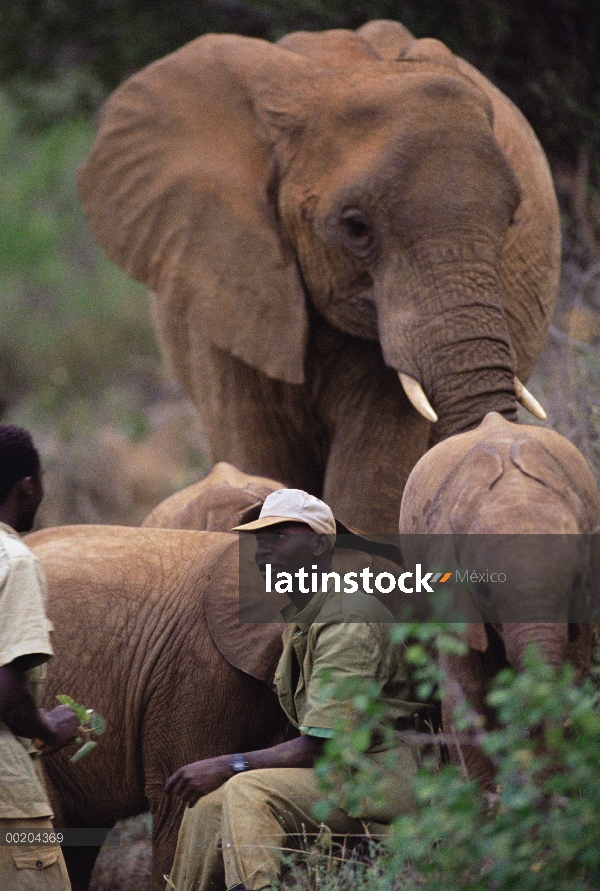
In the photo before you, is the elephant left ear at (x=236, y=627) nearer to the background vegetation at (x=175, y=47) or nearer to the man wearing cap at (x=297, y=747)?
the man wearing cap at (x=297, y=747)

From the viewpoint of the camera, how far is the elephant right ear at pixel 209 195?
564cm

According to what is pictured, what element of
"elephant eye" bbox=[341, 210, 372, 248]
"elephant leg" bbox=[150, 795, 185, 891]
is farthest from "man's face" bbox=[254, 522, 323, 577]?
"elephant eye" bbox=[341, 210, 372, 248]

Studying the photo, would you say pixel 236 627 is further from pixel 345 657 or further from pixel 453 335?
pixel 453 335

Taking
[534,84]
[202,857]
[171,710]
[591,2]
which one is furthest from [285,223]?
[591,2]

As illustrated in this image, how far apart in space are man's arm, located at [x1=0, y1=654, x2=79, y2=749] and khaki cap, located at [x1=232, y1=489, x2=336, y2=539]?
0.65 meters

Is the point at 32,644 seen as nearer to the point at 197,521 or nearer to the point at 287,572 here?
the point at 287,572

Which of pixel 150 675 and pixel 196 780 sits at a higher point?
pixel 196 780

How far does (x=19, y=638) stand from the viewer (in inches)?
132

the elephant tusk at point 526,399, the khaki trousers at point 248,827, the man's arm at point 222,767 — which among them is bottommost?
the khaki trousers at point 248,827

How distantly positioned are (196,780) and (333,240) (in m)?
2.27

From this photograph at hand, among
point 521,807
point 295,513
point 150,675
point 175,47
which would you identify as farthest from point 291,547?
point 175,47

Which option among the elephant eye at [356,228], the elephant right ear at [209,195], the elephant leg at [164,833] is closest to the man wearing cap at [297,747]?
the elephant leg at [164,833]

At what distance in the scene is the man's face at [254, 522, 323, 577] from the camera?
374 centimetres

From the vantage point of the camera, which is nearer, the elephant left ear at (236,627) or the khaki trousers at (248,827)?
the khaki trousers at (248,827)
